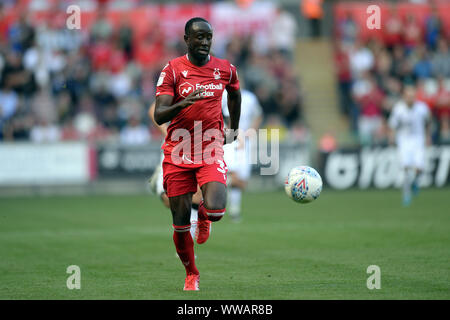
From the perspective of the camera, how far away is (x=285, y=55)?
27812mm

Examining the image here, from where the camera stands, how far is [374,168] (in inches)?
907

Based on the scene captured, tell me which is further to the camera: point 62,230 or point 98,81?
point 98,81

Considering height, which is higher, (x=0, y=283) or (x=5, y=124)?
(x=5, y=124)

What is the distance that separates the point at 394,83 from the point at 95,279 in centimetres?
1880

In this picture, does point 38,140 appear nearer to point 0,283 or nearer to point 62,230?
point 62,230

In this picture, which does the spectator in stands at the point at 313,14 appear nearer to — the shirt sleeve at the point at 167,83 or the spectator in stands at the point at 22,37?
the spectator in stands at the point at 22,37

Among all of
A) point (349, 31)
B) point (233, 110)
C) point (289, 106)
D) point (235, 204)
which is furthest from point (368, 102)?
point (233, 110)

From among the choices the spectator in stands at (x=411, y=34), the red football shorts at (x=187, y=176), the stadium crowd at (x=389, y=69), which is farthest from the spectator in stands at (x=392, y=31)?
the red football shorts at (x=187, y=176)

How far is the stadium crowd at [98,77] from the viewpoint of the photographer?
74.5ft

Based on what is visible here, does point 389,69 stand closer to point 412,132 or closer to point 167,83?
point 412,132

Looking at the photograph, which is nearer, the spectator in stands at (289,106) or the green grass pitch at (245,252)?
the green grass pitch at (245,252)

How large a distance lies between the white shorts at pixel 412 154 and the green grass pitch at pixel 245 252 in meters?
0.94
